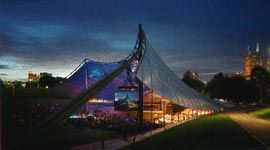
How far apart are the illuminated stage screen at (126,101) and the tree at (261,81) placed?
67606mm

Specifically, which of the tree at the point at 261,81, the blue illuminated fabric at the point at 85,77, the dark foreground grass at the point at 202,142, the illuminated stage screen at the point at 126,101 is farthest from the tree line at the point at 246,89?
the dark foreground grass at the point at 202,142

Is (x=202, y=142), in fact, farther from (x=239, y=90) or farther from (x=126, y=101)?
(x=239, y=90)

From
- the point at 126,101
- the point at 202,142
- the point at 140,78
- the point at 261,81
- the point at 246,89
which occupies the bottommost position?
the point at 202,142

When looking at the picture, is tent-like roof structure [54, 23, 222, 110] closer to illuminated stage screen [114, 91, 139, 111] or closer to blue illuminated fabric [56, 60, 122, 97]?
blue illuminated fabric [56, 60, 122, 97]

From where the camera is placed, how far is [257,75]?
102312 millimetres

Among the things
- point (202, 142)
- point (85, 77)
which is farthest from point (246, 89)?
point (202, 142)

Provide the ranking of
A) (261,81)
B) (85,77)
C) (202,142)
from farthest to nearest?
(261,81)
(85,77)
(202,142)

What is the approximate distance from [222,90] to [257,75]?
11464 mm

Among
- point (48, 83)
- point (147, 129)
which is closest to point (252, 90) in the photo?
point (48, 83)

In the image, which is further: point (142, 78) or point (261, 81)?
point (261, 81)

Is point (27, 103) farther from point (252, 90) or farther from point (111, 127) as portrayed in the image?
point (252, 90)

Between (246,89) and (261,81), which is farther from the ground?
(261,81)

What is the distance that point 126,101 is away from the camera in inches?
1382

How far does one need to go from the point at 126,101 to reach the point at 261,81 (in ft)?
228
